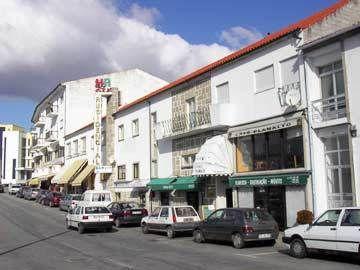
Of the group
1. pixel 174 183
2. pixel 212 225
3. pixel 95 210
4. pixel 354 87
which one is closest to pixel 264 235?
pixel 212 225

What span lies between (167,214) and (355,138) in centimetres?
935

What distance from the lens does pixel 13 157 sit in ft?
414

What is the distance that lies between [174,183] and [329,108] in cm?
1254

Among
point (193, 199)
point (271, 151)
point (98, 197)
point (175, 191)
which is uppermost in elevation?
point (271, 151)

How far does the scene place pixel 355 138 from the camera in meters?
19.9

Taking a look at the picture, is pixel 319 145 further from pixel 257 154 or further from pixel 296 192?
pixel 257 154

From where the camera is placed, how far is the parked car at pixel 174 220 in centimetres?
2381

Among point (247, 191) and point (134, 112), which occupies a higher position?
point (134, 112)

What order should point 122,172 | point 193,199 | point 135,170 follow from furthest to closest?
point 122,172
point 135,170
point 193,199

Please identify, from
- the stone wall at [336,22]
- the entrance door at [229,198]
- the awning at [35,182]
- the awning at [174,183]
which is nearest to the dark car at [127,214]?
the awning at [174,183]

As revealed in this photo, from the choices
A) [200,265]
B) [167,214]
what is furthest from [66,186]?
[200,265]

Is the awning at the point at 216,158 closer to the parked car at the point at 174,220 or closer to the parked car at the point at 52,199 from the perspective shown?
the parked car at the point at 174,220

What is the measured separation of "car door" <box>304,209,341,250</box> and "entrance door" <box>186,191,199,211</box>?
50.4 feet

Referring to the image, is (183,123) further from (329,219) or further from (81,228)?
(329,219)
